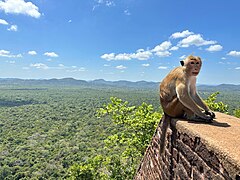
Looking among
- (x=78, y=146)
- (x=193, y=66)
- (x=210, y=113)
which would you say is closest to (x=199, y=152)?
(x=210, y=113)

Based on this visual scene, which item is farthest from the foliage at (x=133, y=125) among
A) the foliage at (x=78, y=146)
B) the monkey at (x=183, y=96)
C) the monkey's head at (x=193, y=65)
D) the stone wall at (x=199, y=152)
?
the monkey's head at (x=193, y=65)

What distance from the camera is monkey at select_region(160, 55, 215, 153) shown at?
3.47m

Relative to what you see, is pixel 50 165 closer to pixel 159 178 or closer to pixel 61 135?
pixel 61 135

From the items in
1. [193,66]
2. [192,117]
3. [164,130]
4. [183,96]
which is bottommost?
[164,130]

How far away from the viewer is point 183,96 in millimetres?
3465

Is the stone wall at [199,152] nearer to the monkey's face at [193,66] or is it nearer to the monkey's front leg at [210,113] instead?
the monkey's front leg at [210,113]

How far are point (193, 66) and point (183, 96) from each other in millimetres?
495

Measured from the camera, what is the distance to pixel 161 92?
392 centimetres

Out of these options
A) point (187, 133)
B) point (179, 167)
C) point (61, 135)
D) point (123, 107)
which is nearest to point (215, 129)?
point (187, 133)

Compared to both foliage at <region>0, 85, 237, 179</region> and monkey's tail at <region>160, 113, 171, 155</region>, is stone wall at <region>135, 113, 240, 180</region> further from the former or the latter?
foliage at <region>0, 85, 237, 179</region>

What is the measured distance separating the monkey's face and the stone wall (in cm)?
76

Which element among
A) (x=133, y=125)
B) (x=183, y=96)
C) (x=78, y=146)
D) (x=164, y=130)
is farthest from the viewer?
(x=78, y=146)

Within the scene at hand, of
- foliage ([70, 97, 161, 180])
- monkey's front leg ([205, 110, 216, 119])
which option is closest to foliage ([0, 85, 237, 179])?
foliage ([70, 97, 161, 180])

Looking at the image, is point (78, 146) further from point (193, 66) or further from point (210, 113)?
point (193, 66)
